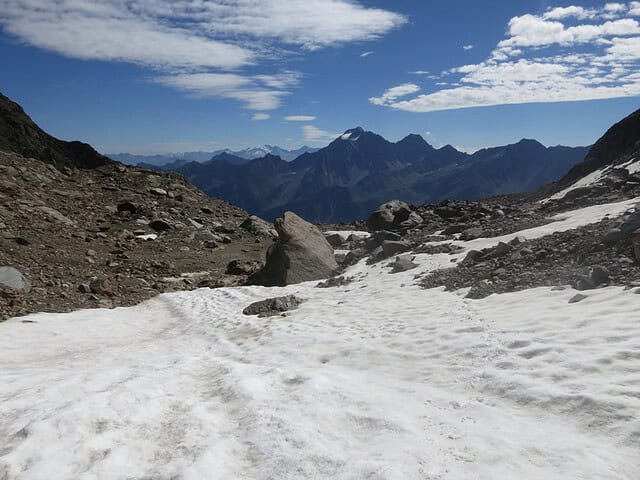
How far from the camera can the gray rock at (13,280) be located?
1600cm

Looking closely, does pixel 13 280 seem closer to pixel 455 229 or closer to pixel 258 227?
pixel 258 227

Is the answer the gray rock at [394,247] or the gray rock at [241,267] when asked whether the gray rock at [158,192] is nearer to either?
the gray rock at [241,267]

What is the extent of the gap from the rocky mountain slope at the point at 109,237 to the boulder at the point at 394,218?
8094 mm

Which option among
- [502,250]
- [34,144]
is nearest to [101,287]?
[502,250]

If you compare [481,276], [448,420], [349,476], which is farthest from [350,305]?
[349,476]

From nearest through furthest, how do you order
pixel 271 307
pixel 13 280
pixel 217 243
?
pixel 271 307
pixel 13 280
pixel 217 243

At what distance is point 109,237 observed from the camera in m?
25.5

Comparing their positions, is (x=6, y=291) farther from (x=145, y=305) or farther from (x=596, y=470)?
(x=596, y=470)

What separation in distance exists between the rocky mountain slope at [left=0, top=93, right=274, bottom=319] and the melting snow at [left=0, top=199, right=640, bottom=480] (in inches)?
192

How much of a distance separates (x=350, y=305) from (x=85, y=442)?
9476mm

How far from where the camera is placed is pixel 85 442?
262 inches

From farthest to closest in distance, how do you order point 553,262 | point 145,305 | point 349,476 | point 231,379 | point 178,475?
point 145,305 → point 553,262 → point 231,379 → point 178,475 → point 349,476

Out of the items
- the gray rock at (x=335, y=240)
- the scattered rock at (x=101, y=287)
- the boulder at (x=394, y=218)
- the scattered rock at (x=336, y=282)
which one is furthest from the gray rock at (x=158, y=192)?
the scattered rock at (x=336, y=282)

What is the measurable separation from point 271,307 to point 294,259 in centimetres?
571
